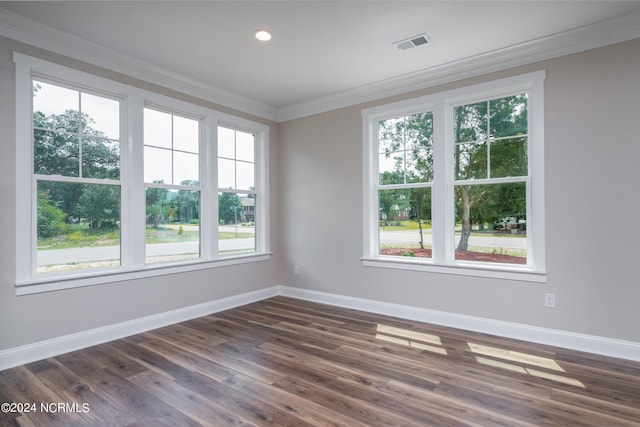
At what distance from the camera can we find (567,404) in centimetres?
220

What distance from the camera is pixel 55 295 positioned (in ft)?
9.91

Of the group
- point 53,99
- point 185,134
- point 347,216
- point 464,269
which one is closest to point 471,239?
point 464,269

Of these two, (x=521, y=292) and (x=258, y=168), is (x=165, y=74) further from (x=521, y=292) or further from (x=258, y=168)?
(x=521, y=292)

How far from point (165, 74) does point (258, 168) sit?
1.80 metres

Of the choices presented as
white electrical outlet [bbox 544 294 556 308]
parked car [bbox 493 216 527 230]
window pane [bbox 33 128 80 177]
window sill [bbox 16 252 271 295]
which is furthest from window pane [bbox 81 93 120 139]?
white electrical outlet [bbox 544 294 556 308]

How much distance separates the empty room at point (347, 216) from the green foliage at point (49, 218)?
20 mm

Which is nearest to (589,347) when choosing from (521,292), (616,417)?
(521,292)

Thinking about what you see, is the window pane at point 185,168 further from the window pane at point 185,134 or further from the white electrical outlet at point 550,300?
the white electrical outlet at point 550,300

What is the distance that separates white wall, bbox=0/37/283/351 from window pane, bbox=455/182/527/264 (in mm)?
3146

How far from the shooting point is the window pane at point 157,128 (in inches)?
149

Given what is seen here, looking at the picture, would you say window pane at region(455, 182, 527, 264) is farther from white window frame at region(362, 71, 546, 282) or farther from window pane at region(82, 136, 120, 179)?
window pane at region(82, 136, 120, 179)

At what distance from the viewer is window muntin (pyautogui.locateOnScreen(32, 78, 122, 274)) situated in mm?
3027

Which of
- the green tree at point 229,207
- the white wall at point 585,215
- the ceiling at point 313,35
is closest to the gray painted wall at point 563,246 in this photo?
the white wall at point 585,215

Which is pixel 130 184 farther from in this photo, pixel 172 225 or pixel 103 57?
pixel 103 57
